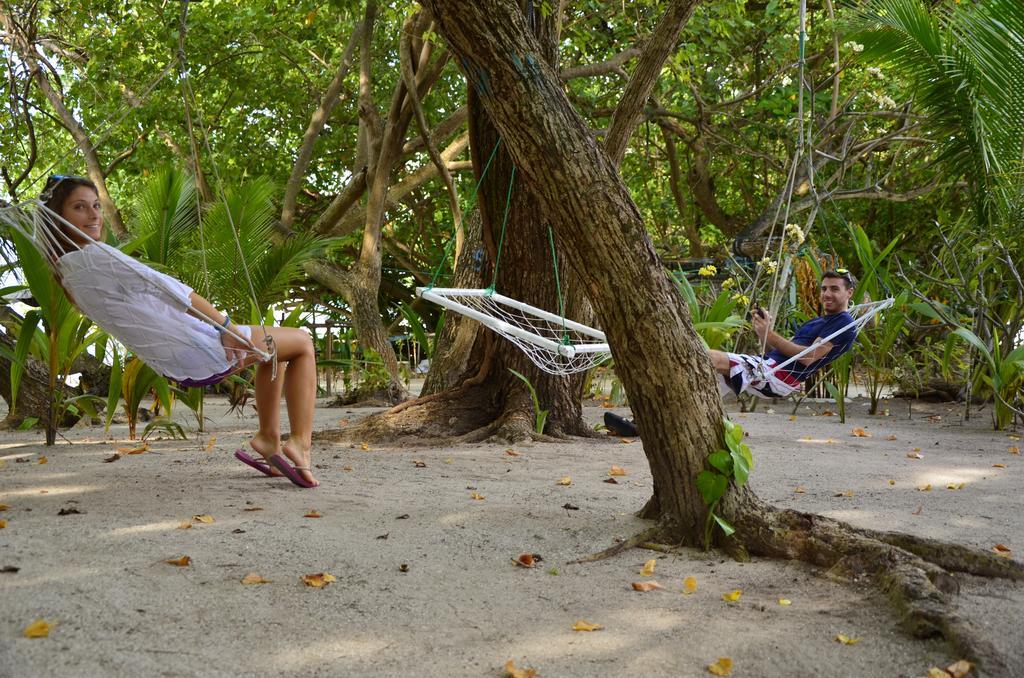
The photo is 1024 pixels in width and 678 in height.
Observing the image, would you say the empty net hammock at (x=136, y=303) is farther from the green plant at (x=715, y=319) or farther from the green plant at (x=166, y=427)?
the green plant at (x=715, y=319)

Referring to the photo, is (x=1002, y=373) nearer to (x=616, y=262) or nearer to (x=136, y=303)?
(x=616, y=262)

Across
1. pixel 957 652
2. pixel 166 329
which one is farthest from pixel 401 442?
pixel 957 652

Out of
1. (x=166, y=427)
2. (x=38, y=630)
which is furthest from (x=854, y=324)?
(x=38, y=630)

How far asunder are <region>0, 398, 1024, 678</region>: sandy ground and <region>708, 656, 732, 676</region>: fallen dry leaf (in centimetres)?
2

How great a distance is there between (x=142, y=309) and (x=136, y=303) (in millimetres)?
22

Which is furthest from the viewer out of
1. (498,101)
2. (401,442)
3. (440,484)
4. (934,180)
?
(934,180)

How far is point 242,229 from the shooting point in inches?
202

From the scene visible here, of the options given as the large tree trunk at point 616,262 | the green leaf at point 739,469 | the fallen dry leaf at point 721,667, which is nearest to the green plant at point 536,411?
the large tree trunk at point 616,262

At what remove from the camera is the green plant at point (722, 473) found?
89.3 inches

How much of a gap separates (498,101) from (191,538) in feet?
4.26

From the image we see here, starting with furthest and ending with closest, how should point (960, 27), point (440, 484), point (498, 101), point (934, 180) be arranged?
point (934, 180) → point (960, 27) → point (440, 484) → point (498, 101)

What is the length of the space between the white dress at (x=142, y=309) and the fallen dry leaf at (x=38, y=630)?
106 cm

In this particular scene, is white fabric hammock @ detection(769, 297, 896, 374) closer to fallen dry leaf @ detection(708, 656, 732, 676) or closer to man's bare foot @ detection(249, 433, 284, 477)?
man's bare foot @ detection(249, 433, 284, 477)

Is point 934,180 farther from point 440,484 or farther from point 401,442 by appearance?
point 440,484
